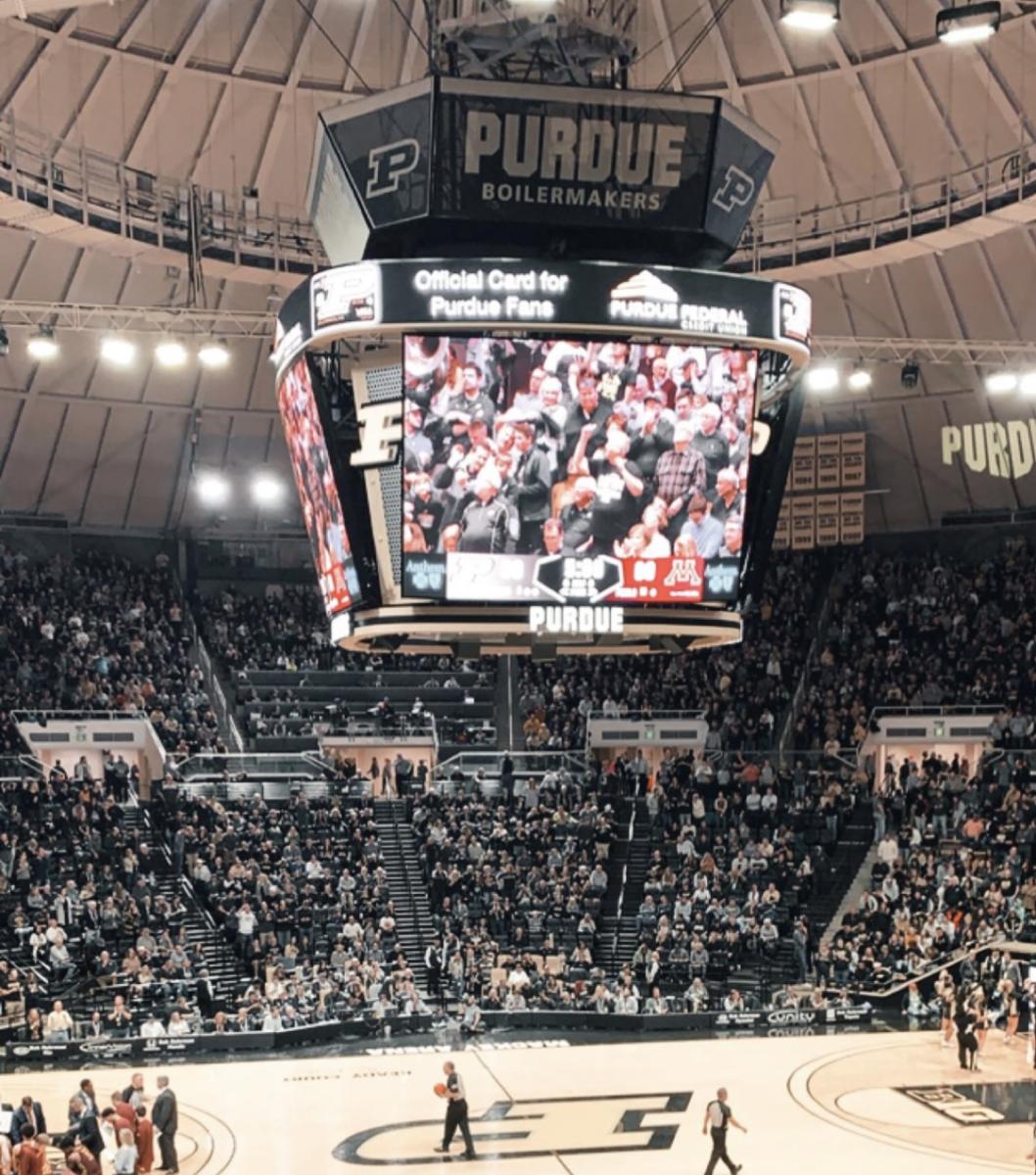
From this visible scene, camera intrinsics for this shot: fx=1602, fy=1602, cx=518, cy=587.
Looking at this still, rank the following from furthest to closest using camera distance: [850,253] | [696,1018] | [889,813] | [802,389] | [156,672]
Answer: [156,672]
[889,813]
[850,253]
[696,1018]
[802,389]

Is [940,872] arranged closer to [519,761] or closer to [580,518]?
[519,761]

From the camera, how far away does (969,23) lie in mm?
20719

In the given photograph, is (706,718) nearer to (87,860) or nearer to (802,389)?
(87,860)

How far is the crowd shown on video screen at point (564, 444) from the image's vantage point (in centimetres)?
1964

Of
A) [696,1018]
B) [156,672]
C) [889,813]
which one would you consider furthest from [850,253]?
[156,672]

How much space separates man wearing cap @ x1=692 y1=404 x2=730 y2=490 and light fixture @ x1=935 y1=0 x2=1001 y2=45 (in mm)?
5623

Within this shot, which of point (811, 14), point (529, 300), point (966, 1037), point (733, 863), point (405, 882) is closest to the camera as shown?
point (811, 14)

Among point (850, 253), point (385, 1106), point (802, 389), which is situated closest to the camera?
point (802, 389)

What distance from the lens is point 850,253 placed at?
115 feet

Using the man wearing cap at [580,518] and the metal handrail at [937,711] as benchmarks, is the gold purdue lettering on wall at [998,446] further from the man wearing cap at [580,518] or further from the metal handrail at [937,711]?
the man wearing cap at [580,518]

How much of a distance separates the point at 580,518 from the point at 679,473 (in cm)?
140

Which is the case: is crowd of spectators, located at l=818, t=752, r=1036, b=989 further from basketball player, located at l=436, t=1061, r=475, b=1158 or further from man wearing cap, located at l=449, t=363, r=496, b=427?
man wearing cap, located at l=449, t=363, r=496, b=427

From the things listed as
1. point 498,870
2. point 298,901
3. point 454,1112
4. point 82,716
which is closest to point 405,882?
point 498,870

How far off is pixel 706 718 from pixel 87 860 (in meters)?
19.2
